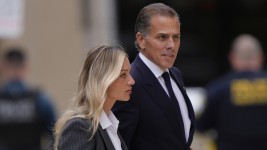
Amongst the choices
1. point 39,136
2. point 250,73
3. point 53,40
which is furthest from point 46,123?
point 53,40

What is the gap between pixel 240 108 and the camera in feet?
29.0

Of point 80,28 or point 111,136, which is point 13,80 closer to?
point 80,28

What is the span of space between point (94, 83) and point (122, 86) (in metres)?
0.16

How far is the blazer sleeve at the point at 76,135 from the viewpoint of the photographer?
4.52 metres

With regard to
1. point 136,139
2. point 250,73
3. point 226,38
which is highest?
point 136,139

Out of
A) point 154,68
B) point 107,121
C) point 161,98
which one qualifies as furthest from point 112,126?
point 154,68

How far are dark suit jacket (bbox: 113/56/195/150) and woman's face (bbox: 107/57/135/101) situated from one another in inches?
8.7

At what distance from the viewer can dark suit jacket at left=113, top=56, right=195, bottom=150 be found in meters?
4.94

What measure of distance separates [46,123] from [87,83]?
503 centimetres

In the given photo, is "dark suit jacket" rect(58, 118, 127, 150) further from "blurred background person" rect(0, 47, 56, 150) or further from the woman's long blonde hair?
"blurred background person" rect(0, 47, 56, 150)

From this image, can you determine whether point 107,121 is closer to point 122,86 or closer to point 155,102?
point 122,86

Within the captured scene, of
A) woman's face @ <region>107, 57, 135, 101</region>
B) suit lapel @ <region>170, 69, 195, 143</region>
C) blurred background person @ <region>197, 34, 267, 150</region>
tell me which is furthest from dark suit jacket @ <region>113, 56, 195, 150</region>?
blurred background person @ <region>197, 34, 267, 150</region>

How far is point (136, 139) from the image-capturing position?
4988 millimetres

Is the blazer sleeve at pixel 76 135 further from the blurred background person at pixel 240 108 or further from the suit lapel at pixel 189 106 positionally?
the blurred background person at pixel 240 108
